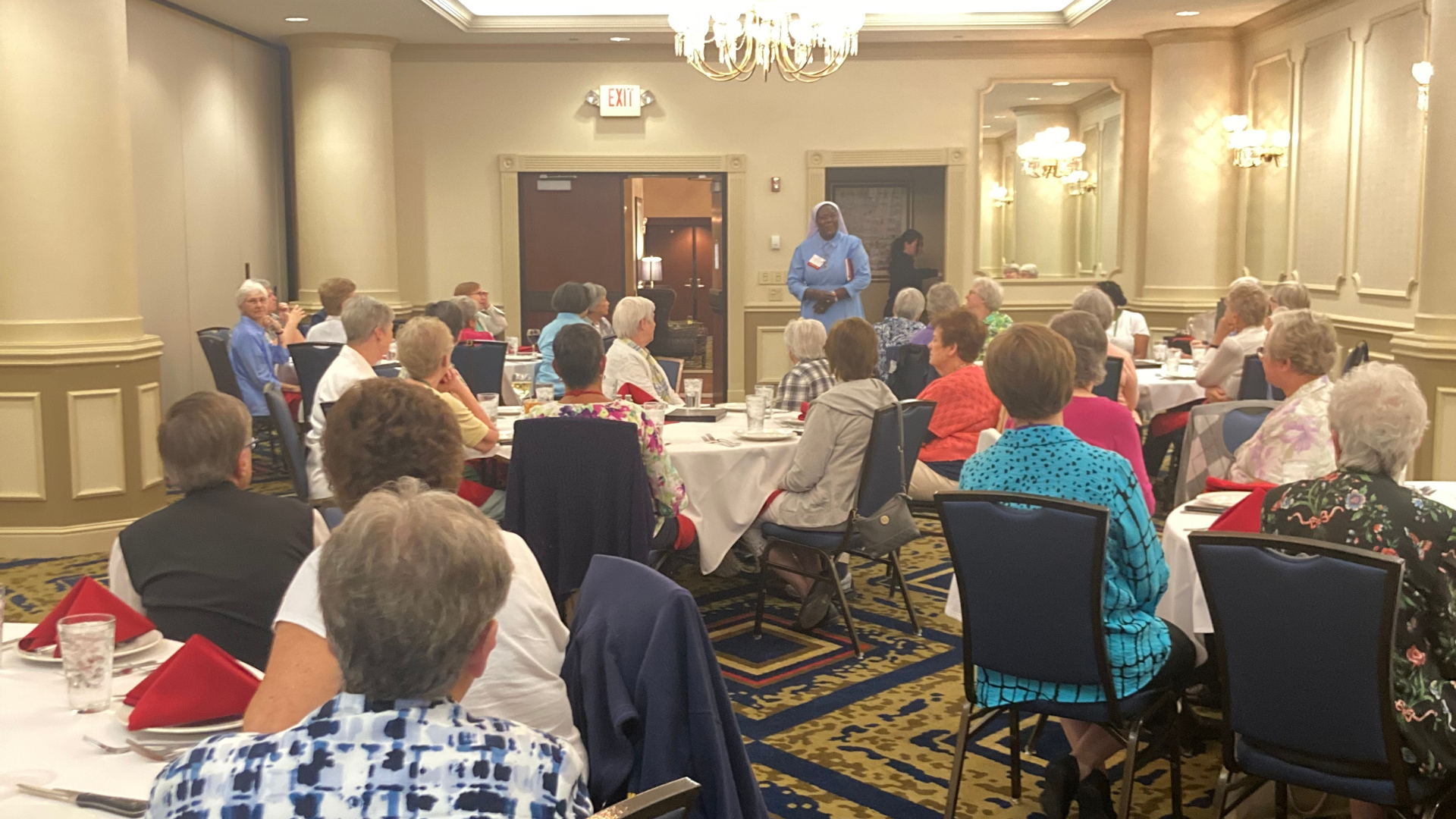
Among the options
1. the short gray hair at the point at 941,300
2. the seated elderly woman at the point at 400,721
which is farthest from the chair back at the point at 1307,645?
the short gray hair at the point at 941,300

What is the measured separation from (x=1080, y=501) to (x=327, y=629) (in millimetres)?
1939

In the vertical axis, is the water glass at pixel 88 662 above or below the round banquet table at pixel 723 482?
above

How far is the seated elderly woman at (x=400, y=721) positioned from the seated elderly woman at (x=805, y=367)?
434 cm

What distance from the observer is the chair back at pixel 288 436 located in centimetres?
527

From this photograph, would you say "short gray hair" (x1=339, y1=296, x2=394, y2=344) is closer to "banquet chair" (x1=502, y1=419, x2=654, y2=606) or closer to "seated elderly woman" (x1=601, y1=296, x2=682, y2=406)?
"seated elderly woman" (x1=601, y1=296, x2=682, y2=406)

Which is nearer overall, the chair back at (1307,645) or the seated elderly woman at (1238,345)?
the chair back at (1307,645)

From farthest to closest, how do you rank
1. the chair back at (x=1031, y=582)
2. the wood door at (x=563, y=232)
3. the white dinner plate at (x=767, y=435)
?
the wood door at (x=563, y=232)
the white dinner plate at (x=767, y=435)
the chair back at (x=1031, y=582)

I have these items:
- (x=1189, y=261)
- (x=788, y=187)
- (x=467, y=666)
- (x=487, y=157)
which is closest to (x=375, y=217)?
(x=487, y=157)

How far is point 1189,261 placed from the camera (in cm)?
1121

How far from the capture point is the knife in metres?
1.71

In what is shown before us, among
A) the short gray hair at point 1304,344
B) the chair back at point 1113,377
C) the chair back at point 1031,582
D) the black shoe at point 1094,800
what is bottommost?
the black shoe at point 1094,800

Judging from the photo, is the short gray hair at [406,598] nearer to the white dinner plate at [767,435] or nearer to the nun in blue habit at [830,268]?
the white dinner plate at [767,435]

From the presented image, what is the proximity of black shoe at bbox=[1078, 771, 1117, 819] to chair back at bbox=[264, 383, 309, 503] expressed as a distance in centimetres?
340

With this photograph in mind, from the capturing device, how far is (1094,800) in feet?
10.4
